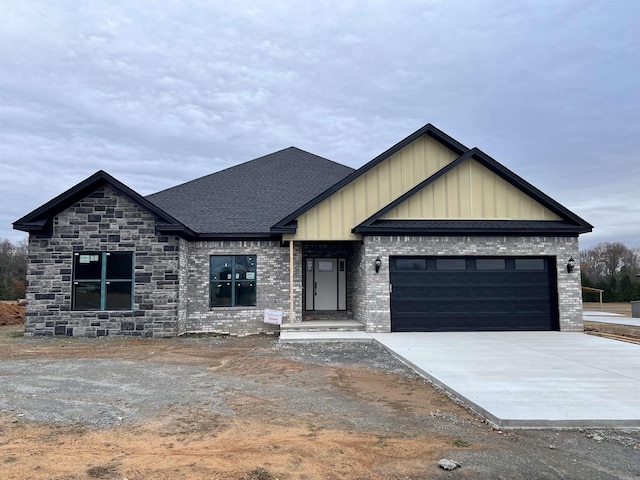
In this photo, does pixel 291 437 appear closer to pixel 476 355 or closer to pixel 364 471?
pixel 364 471

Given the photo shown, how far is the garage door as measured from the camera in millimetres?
13312

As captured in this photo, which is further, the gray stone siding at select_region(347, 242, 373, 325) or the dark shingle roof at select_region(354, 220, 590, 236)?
the gray stone siding at select_region(347, 242, 373, 325)

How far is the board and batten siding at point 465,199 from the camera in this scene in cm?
1344

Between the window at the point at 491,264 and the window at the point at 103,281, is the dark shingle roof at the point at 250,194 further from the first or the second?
the window at the point at 491,264

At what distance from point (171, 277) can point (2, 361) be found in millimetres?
4756

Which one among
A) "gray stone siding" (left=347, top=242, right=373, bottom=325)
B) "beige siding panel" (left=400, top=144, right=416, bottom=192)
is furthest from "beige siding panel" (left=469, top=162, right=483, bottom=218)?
"gray stone siding" (left=347, top=242, right=373, bottom=325)

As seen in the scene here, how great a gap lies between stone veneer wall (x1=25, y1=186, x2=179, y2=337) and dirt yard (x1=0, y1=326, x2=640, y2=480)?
4.46 m

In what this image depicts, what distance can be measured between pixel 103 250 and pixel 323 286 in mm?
7139

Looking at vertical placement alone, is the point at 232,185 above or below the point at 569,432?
above

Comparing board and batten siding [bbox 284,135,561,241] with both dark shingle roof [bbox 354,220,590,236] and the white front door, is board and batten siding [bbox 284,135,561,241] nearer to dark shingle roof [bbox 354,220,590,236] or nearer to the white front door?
dark shingle roof [bbox 354,220,590,236]

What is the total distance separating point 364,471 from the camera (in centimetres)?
404

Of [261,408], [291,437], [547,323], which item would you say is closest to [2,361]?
[261,408]

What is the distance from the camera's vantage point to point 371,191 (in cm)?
1403

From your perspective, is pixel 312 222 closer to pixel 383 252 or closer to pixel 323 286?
pixel 383 252
